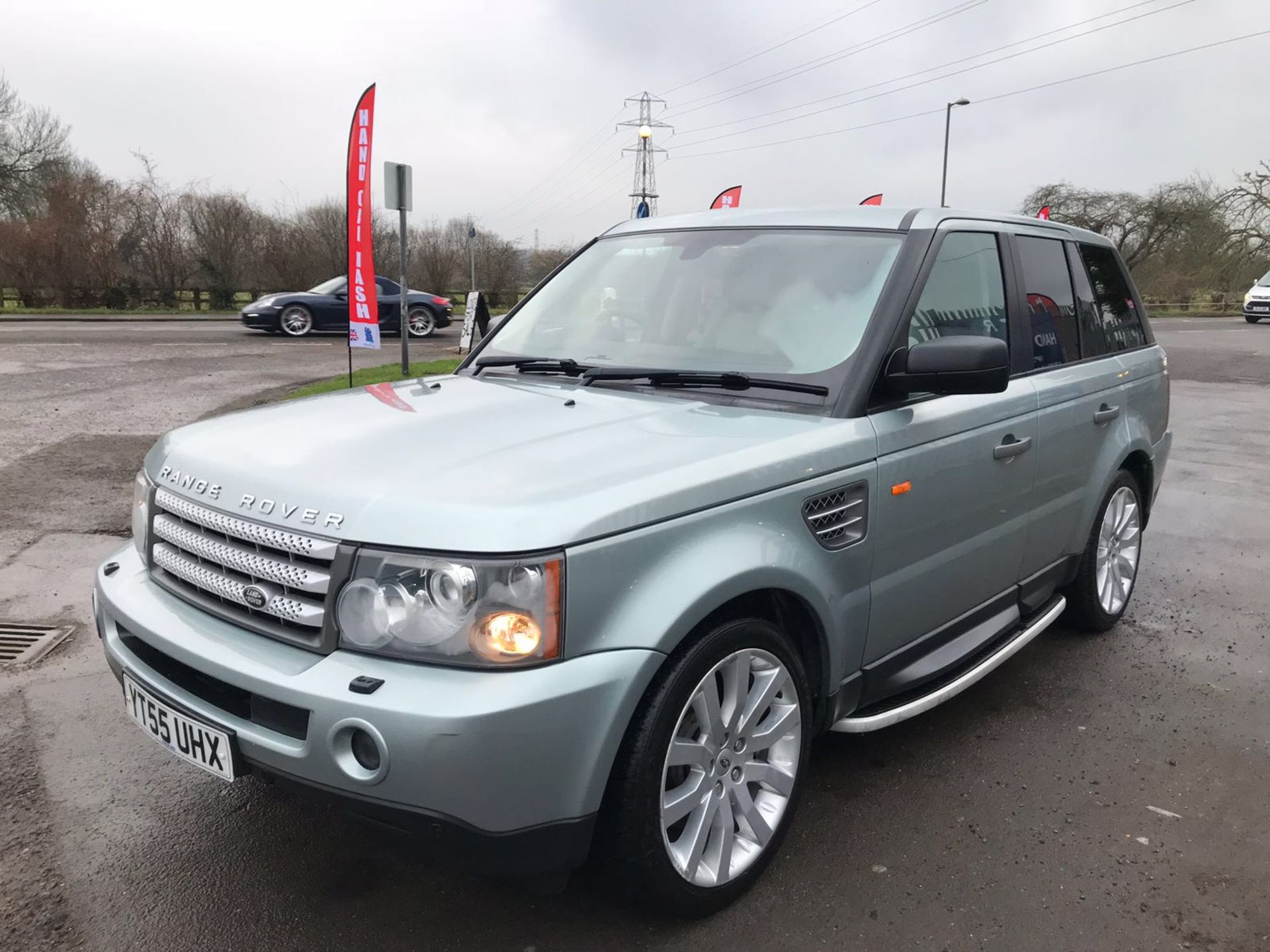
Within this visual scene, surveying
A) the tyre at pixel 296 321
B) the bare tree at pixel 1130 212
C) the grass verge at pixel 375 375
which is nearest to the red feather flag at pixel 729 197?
the grass verge at pixel 375 375

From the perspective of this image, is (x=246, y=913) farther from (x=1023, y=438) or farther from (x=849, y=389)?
(x=1023, y=438)

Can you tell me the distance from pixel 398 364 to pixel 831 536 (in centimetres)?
1288

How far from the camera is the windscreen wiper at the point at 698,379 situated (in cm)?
298

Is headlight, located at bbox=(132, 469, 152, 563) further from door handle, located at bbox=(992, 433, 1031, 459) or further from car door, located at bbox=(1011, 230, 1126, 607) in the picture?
car door, located at bbox=(1011, 230, 1126, 607)

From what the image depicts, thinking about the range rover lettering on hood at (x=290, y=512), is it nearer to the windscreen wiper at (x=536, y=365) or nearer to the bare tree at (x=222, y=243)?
the windscreen wiper at (x=536, y=365)

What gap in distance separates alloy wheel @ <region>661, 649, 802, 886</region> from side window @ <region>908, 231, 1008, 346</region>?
127 cm

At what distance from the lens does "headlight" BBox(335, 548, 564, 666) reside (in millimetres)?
2049

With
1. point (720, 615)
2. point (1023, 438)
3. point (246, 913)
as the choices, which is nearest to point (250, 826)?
point (246, 913)

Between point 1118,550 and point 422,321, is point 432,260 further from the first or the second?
point 1118,550

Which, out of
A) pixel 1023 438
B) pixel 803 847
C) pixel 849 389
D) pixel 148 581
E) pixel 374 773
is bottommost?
pixel 803 847

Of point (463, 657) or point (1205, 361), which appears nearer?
point (463, 657)

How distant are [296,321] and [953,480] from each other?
773 inches

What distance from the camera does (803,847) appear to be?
9.48ft

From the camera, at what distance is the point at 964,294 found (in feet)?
11.4
